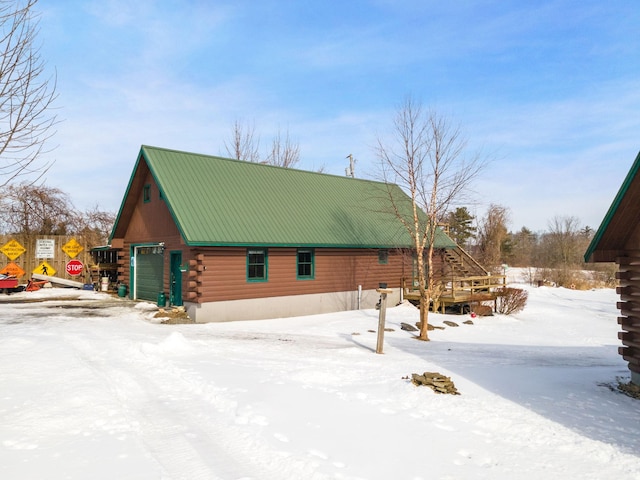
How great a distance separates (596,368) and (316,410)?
8.84 m

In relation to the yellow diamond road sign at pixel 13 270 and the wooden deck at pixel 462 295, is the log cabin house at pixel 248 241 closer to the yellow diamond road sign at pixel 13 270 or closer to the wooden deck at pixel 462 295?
the wooden deck at pixel 462 295

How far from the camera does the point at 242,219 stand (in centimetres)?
1798

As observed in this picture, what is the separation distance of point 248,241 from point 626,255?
39.7 feet

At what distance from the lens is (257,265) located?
713 inches

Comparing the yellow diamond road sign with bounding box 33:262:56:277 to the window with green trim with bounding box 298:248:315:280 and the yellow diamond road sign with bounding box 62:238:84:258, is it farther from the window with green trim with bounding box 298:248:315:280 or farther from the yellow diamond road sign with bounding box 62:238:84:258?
the window with green trim with bounding box 298:248:315:280

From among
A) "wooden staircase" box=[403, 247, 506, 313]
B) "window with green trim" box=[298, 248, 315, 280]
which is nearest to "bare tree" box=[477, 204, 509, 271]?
"wooden staircase" box=[403, 247, 506, 313]

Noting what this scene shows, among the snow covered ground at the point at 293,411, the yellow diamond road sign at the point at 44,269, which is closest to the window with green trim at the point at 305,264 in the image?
the snow covered ground at the point at 293,411

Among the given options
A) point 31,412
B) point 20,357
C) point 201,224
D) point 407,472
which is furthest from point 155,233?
point 407,472

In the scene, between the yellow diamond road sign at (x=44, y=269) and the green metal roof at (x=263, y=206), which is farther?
the yellow diamond road sign at (x=44, y=269)

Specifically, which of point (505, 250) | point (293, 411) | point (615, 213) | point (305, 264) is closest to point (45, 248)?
point (305, 264)

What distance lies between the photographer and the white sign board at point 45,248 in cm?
2686

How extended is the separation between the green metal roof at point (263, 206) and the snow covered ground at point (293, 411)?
Result: 5112mm

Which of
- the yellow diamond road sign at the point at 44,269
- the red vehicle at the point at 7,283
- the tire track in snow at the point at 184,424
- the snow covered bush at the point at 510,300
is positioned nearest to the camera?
the tire track in snow at the point at 184,424

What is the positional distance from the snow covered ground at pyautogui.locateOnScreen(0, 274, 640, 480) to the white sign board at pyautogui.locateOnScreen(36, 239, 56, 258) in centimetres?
1585
